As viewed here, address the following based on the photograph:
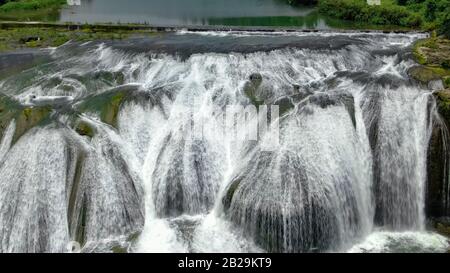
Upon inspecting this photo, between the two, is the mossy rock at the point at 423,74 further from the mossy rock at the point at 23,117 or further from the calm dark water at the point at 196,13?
the calm dark water at the point at 196,13

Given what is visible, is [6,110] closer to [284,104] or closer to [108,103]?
[108,103]

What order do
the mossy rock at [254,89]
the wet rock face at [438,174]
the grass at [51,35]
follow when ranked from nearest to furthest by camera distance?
the wet rock face at [438,174] < the mossy rock at [254,89] < the grass at [51,35]

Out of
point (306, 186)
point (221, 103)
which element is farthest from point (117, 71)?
point (306, 186)

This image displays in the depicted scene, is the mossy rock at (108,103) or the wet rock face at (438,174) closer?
the wet rock face at (438,174)

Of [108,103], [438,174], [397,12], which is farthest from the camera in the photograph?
[397,12]

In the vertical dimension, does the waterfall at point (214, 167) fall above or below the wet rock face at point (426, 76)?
below

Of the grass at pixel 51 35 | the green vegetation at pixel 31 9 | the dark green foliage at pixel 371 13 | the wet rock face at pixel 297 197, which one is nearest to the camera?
the wet rock face at pixel 297 197

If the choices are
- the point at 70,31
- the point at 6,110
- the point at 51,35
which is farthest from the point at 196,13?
the point at 6,110

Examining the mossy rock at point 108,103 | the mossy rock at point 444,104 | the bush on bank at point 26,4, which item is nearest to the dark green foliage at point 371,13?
the mossy rock at point 444,104
